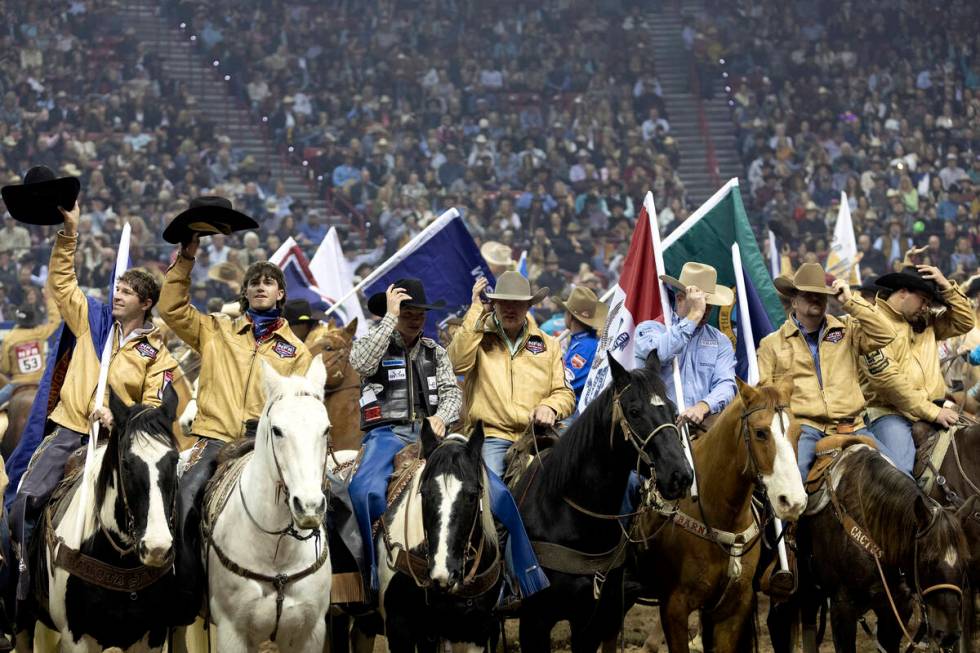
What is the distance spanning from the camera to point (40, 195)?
7238mm

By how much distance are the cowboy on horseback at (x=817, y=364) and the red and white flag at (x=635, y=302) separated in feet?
2.87

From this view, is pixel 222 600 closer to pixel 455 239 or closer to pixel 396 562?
pixel 396 562

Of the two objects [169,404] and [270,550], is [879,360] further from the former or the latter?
[169,404]

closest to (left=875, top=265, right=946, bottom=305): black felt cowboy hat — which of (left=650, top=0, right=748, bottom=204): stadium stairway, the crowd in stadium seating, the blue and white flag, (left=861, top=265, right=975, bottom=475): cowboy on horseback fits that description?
(left=861, top=265, right=975, bottom=475): cowboy on horseback

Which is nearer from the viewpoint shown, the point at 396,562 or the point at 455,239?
the point at 396,562

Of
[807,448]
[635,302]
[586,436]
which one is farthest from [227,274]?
[586,436]

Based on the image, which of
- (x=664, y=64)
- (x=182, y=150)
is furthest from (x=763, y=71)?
(x=182, y=150)

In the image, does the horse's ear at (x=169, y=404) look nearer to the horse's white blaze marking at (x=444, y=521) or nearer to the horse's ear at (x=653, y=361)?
the horse's white blaze marking at (x=444, y=521)

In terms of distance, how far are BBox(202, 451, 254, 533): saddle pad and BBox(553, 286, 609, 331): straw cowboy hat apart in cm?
421

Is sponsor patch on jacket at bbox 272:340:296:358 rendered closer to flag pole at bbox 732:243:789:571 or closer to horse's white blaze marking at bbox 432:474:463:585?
horse's white blaze marking at bbox 432:474:463:585

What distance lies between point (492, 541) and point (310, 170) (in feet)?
71.7

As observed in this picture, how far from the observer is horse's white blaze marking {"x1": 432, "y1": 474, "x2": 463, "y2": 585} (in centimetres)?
632

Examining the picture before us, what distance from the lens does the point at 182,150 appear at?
2662cm

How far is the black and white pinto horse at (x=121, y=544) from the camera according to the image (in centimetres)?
642
